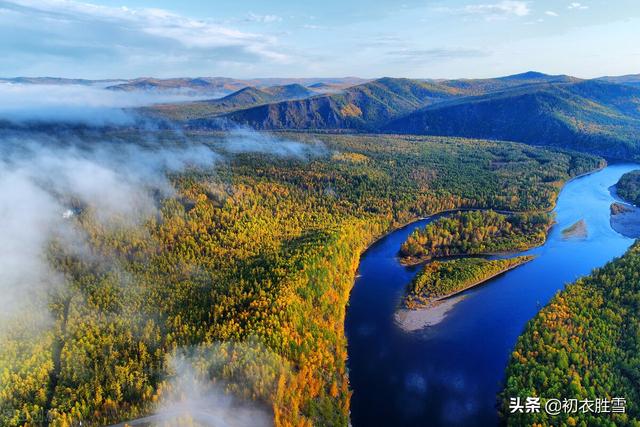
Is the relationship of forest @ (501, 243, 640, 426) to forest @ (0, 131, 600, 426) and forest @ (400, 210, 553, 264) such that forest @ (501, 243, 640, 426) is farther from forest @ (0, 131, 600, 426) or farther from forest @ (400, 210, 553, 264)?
forest @ (400, 210, 553, 264)

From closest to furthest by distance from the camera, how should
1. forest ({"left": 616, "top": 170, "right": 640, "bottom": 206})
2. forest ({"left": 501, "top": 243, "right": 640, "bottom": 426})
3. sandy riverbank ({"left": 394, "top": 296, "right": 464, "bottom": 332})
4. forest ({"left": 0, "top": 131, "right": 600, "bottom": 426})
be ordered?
forest ({"left": 501, "top": 243, "right": 640, "bottom": 426}) → forest ({"left": 0, "top": 131, "right": 600, "bottom": 426}) → sandy riverbank ({"left": 394, "top": 296, "right": 464, "bottom": 332}) → forest ({"left": 616, "top": 170, "right": 640, "bottom": 206})

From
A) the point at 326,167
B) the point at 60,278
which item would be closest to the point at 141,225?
the point at 60,278

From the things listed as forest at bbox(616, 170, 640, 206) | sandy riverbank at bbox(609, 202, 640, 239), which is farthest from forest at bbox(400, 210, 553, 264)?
forest at bbox(616, 170, 640, 206)

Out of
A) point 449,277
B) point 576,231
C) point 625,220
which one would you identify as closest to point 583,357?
point 449,277

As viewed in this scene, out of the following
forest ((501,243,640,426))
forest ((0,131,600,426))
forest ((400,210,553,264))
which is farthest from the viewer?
forest ((400,210,553,264))

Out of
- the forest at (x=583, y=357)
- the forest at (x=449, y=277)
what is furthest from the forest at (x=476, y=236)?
the forest at (x=583, y=357)

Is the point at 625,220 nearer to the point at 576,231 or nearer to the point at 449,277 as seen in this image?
the point at 576,231
